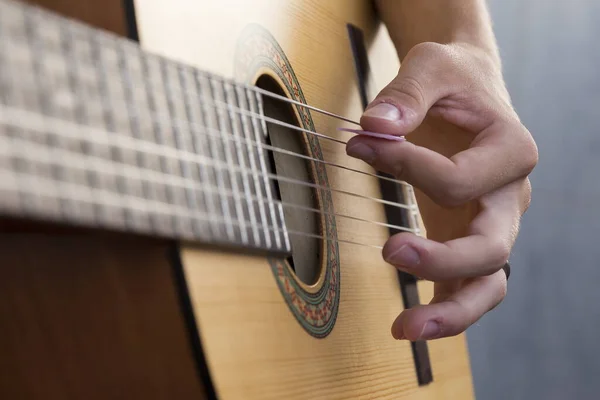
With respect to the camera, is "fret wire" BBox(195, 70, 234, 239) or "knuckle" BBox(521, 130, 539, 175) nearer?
"fret wire" BBox(195, 70, 234, 239)

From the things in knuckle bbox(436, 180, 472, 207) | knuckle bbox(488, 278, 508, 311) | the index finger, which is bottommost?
knuckle bbox(488, 278, 508, 311)

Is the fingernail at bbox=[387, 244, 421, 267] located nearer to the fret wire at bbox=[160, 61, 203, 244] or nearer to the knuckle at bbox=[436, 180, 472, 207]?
the knuckle at bbox=[436, 180, 472, 207]

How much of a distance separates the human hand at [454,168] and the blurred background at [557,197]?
1.25 meters

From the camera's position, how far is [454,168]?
2.32 ft

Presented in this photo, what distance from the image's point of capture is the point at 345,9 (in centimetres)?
100

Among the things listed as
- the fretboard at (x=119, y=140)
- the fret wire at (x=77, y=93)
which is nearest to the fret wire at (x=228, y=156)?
the fretboard at (x=119, y=140)

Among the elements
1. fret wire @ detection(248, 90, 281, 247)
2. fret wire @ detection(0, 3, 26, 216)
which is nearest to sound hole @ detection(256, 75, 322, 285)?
fret wire @ detection(248, 90, 281, 247)

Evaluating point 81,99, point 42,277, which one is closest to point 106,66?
point 81,99

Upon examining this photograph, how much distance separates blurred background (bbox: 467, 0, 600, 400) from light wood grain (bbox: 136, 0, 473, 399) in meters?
1.02

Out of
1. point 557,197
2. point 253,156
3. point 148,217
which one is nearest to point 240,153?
point 253,156

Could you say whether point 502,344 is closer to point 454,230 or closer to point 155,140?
point 454,230

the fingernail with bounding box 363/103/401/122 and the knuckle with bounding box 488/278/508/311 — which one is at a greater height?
the fingernail with bounding box 363/103/401/122

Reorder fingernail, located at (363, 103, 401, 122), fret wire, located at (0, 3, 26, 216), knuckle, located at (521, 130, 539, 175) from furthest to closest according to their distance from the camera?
knuckle, located at (521, 130, 539, 175) < fingernail, located at (363, 103, 401, 122) < fret wire, located at (0, 3, 26, 216)

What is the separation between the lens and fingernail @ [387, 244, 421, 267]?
2.22 ft
